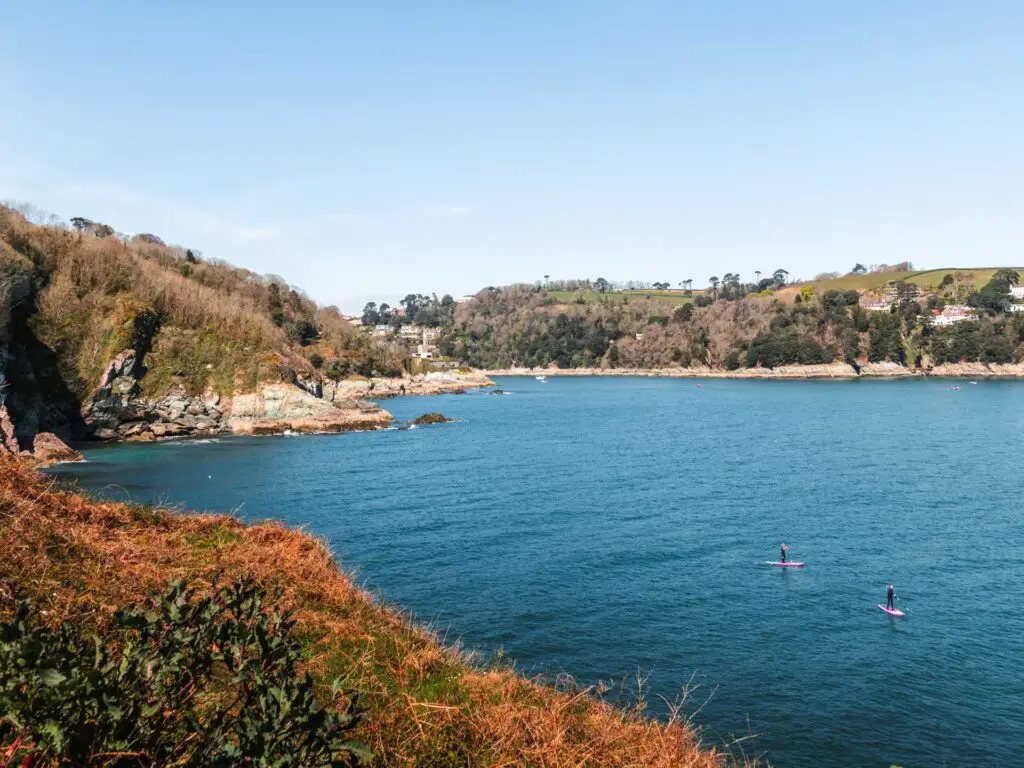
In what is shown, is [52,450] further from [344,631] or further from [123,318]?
[344,631]

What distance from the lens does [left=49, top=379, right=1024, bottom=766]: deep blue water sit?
2289 cm

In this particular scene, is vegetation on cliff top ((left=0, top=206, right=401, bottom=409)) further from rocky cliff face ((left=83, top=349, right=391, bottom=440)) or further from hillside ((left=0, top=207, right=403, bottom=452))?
rocky cliff face ((left=83, top=349, right=391, bottom=440))

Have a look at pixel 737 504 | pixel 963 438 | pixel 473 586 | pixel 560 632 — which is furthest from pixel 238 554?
pixel 963 438

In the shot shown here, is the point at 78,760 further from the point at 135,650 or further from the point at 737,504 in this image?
the point at 737,504

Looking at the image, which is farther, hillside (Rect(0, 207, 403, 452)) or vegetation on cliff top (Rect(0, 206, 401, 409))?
vegetation on cliff top (Rect(0, 206, 401, 409))

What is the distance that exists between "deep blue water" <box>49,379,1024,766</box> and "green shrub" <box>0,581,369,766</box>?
760 inches

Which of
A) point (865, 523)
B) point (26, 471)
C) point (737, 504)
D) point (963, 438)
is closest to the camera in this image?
point (26, 471)

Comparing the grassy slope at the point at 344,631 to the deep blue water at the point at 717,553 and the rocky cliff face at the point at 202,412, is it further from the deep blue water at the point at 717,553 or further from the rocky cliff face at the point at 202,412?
the rocky cliff face at the point at 202,412

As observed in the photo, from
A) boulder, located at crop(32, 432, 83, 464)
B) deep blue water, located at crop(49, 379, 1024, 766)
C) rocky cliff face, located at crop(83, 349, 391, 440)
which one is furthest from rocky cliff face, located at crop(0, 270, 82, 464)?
deep blue water, located at crop(49, 379, 1024, 766)

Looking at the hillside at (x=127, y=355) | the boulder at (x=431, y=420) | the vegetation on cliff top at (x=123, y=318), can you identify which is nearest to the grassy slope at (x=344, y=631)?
the hillside at (x=127, y=355)

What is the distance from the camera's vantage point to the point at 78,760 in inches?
152

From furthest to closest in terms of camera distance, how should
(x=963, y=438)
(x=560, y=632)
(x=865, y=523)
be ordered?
(x=963, y=438) → (x=865, y=523) → (x=560, y=632)

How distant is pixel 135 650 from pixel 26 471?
1383cm

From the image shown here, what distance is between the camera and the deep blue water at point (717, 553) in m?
22.9
